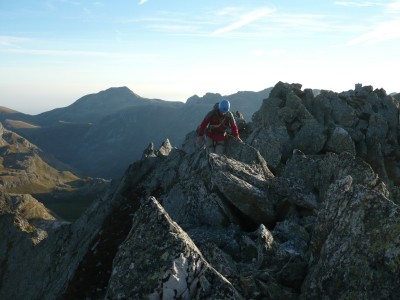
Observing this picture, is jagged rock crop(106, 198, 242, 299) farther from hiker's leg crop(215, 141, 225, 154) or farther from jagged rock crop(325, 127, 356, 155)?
jagged rock crop(325, 127, 356, 155)

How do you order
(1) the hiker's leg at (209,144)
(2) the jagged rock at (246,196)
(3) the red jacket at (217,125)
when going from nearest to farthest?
(2) the jagged rock at (246,196)
(3) the red jacket at (217,125)
(1) the hiker's leg at (209,144)

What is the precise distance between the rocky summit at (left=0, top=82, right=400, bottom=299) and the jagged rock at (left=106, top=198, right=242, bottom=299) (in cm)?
3

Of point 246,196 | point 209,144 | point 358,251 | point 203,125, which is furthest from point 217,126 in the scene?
point 358,251

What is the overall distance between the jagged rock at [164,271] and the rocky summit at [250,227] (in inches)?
1.2

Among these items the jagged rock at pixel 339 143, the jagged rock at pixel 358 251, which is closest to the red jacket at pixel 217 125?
the jagged rock at pixel 339 143

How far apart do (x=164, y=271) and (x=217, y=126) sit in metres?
20.8

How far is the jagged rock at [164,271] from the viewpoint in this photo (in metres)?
10.5

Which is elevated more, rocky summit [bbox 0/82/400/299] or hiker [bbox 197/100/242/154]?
hiker [bbox 197/100/242/154]

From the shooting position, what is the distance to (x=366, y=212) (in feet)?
39.8

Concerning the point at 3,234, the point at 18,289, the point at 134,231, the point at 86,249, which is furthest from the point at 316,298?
the point at 3,234

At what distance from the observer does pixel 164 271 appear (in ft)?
34.8

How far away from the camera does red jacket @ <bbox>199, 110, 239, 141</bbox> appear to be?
30.6 metres

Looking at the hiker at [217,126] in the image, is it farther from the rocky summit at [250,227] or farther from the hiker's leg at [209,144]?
the rocky summit at [250,227]

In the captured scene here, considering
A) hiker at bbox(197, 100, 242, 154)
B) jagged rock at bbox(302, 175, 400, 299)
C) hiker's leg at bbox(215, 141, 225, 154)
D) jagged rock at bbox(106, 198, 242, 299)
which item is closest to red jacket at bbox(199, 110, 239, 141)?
hiker at bbox(197, 100, 242, 154)
